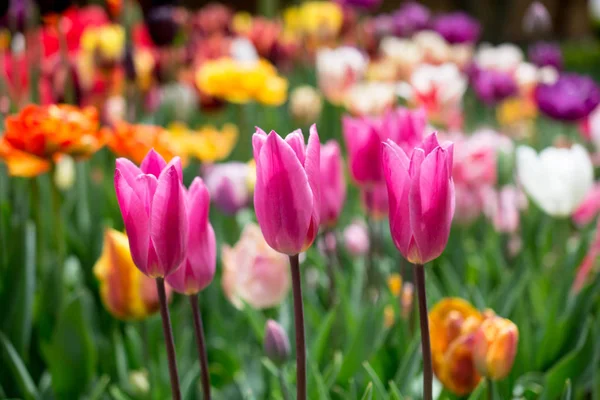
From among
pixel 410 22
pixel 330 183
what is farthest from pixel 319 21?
pixel 330 183

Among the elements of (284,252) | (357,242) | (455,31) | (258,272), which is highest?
(284,252)

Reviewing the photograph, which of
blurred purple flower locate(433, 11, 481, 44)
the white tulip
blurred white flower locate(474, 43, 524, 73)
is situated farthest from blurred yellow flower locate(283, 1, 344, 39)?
the white tulip

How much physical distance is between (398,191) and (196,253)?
0.59 feet

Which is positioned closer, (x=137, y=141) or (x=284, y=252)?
(x=284, y=252)

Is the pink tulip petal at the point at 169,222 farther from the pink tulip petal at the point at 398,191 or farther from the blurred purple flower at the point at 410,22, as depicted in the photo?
the blurred purple flower at the point at 410,22

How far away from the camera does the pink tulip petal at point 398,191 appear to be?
522 mm

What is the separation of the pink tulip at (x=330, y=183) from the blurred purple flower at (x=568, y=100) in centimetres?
80

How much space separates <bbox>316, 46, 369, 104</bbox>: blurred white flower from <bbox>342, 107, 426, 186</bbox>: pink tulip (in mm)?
1262

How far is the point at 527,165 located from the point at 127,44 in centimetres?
103

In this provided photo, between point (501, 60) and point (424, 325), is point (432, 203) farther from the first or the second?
point (501, 60)

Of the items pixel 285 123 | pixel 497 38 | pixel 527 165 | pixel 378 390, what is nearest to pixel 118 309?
pixel 378 390

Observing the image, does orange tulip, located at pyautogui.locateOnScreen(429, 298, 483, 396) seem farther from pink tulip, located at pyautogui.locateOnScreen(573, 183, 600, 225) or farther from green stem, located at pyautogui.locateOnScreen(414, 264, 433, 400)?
pink tulip, located at pyautogui.locateOnScreen(573, 183, 600, 225)

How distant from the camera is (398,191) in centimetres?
53

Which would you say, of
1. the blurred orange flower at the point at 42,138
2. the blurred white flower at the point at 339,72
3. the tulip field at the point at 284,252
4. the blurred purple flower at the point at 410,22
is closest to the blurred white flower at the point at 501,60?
the blurred purple flower at the point at 410,22
